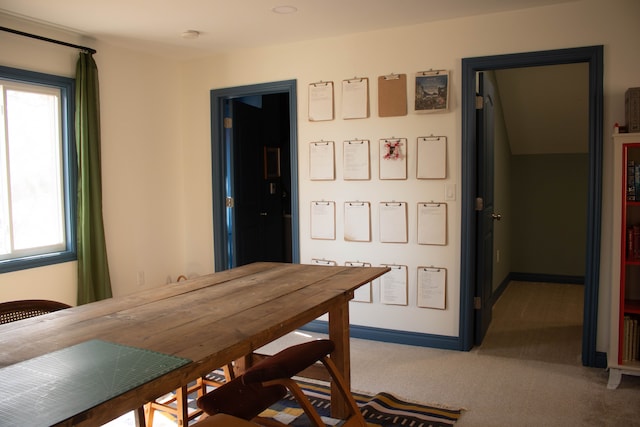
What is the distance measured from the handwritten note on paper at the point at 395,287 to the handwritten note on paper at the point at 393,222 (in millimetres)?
224

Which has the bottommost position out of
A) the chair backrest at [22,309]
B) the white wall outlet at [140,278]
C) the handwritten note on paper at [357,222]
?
the white wall outlet at [140,278]

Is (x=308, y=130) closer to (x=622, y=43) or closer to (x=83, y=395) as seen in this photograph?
(x=622, y=43)

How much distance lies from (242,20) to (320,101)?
0.88m

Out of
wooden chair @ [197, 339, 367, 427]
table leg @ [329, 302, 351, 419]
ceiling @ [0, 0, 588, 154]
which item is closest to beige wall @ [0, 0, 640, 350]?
ceiling @ [0, 0, 588, 154]

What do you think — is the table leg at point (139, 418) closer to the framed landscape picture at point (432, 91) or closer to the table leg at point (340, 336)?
the table leg at point (340, 336)

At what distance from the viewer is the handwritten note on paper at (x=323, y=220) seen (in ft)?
13.6

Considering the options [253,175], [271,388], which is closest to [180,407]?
[271,388]

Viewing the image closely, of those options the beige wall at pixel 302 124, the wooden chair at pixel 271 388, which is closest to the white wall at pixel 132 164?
the beige wall at pixel 302 124

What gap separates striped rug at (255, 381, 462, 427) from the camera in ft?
8.68

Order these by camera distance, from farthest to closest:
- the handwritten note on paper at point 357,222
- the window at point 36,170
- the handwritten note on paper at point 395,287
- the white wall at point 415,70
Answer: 1. the handwritten note on paper at point 357,222
2. the handwritten note on paper at point 395,287
3. the window at point 36,170
4. the white wall at point 415,70

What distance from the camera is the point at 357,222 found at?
404cm

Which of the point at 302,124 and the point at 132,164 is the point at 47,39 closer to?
the point at 132,164

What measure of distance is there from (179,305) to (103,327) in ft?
1.05

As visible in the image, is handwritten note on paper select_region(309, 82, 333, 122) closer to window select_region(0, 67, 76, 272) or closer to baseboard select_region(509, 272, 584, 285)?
window select_region(0, 67, 76, 272)
